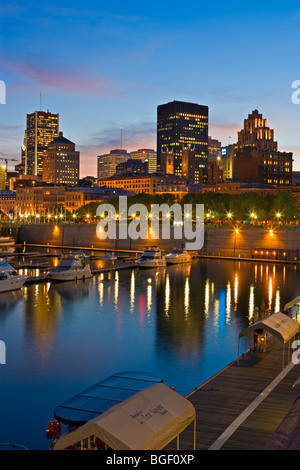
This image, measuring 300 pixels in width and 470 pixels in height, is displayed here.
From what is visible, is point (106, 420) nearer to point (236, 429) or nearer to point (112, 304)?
point (236, 429)

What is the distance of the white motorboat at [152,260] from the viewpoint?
327ft

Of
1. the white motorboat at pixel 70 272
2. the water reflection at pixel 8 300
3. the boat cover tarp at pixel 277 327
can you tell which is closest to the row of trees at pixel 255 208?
the white motorboat at pixel 70 272

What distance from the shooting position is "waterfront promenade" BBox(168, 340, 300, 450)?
20.5m

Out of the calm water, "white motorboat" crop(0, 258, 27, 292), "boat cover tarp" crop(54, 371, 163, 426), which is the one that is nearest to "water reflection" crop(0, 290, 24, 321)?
the calm water

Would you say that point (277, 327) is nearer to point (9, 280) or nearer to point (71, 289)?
point (71, 289)

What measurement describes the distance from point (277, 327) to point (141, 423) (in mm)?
16983

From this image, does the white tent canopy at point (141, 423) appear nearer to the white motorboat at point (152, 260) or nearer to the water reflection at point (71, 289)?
the water reflection at point (71, 289)

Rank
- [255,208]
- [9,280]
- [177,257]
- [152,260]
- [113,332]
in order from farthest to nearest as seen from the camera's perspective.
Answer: [255,208]
[177,257]
[152,260]
[9,280]
[113,332]

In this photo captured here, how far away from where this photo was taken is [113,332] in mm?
48844

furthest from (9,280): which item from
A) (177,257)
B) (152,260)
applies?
(177,257)

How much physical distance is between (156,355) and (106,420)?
24.6 metres

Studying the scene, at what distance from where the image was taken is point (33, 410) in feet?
94.6
